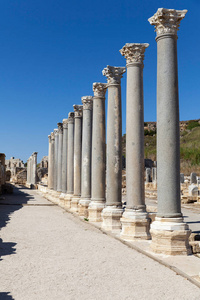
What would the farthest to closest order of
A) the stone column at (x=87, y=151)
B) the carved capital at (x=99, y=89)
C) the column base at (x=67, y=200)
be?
the column base at (x=67, y=200)
the stone column at (x=87, y=151)
the carved capital at (x=99, y=89)

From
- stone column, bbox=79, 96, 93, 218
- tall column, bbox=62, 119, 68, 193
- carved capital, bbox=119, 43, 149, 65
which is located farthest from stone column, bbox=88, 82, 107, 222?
tall column, bbox=62, 119, 68, 193

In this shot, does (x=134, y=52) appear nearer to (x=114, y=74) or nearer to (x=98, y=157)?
(x=114, y=74)

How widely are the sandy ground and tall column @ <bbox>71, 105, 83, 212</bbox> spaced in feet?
25.4

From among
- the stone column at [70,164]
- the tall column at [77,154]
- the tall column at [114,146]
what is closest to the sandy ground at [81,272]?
the tall column at [114,146]

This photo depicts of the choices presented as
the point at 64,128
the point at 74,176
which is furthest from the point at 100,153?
the point at 64,128

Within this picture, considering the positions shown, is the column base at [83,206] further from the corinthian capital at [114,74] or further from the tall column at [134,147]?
the corinthian capital at [114,74]

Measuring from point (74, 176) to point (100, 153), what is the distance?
4731 mm

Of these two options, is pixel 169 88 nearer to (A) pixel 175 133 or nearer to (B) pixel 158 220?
(A) pixel 175 133

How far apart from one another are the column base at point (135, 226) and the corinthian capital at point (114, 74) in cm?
512

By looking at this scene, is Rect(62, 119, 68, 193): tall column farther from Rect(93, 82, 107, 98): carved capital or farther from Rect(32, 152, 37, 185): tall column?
Rect(32, 152, 37, 185): tall column

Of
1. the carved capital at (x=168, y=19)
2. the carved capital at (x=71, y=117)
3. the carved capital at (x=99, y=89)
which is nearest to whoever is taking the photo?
the carved capital at (x=168, y=19)

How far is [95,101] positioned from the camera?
14.6 meters

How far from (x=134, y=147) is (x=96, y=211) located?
4.56 metres

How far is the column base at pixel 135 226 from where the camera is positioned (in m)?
9.61
